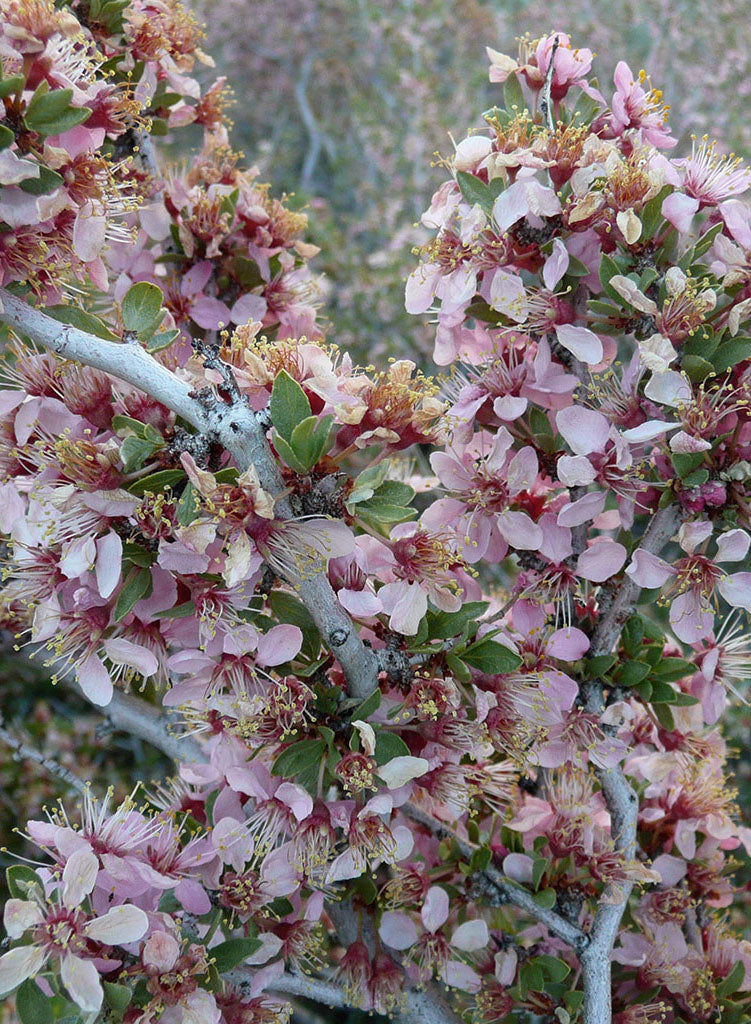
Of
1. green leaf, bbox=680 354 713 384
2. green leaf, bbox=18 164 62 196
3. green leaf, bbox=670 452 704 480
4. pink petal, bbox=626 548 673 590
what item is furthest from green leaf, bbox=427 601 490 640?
green leaf, bbox=18 164 62 196

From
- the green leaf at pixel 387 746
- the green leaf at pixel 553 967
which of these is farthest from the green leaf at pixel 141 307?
the green leaf at pixel 553 967

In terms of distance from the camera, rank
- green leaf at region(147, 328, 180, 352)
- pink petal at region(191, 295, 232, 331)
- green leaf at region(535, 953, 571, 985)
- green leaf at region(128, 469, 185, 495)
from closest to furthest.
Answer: green leaf at region(128, 469, 185, 495)
green leaf at region(147, 328, 180, 352)
green leaf at region(535, 953, 571, 985)
pink petal at region(191, 295, 232, 331)

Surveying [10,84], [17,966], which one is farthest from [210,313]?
[17,966]

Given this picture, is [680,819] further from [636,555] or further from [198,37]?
[198,37]

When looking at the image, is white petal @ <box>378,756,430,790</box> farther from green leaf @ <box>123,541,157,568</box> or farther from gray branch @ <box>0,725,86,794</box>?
gray branch @ <box>0,725,86,794</box>

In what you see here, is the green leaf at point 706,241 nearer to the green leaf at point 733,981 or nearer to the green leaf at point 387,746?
the green leaf at point 387,746

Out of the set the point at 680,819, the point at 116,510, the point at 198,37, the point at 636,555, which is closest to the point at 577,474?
the point at 636,555
